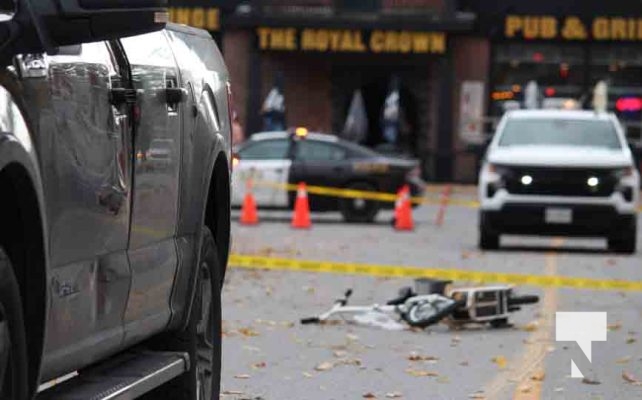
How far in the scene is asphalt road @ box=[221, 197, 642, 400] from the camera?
10.9m

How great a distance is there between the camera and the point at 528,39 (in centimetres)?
5388

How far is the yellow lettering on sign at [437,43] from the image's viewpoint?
173ft

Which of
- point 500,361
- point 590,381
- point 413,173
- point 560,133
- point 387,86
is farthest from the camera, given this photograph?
point 387,86

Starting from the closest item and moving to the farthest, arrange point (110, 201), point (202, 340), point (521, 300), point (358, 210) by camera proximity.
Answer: point (110, 201)
point (202, 340)
point (521, 300)
point (358, 210)

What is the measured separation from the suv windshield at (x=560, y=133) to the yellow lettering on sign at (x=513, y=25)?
94.5ft

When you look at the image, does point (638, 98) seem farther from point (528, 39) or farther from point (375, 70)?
point (375, 70)

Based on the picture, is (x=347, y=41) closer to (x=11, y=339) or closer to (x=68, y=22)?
(x=68, y=22)

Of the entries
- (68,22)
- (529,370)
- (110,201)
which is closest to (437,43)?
(529,370)

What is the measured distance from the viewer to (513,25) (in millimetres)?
53594

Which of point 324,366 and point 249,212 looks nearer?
point 324,366

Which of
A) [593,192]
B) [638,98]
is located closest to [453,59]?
[638,98]

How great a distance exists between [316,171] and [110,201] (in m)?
26.2

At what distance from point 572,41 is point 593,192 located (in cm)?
3056

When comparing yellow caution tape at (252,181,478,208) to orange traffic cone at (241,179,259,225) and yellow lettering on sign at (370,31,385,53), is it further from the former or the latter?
yellow lettering on sign at (370,31,385,53)
